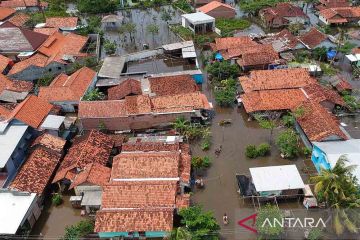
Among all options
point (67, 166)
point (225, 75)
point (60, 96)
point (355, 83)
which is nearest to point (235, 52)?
point (225, 75)

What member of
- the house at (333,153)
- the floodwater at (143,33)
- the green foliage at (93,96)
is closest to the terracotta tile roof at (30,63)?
the floodwater at (143,33)

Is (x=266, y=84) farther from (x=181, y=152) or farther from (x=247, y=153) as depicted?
(x=181, y=152)

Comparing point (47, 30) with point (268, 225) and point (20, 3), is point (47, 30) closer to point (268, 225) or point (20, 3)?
point (20, 3)

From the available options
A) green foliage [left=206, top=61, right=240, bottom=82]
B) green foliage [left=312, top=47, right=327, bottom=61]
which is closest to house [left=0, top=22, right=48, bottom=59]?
green foliage [left=206, top=61, right=240, bottom=82]

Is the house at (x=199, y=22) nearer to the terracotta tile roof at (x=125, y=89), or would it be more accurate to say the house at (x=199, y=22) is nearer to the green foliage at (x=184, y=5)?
the green foliage at (x=184, y=5)

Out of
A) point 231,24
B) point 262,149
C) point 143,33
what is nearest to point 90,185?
point 262,149
